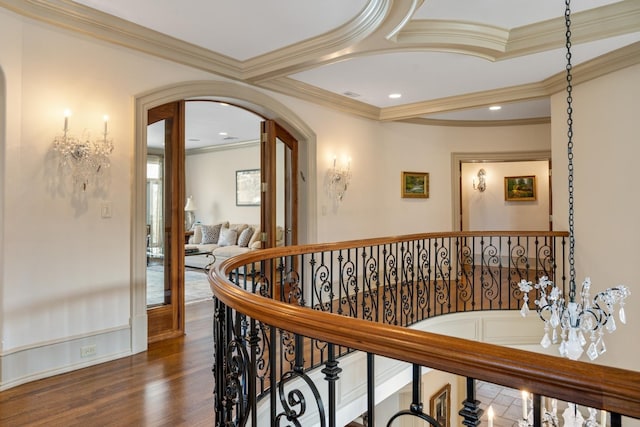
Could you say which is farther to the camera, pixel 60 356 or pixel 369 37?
pixel 369 37

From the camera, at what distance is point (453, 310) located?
17.0ft

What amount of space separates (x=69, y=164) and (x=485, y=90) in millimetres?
4989

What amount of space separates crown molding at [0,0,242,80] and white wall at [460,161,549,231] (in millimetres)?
6077

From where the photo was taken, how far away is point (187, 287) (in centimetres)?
692

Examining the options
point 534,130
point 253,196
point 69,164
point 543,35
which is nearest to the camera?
point 69,164

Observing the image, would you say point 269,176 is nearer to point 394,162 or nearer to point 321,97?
point 321,97

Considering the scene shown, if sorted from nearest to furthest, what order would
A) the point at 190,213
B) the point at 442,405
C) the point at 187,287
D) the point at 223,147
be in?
the point at 187,287
the point at 442,405
the point at 223,147
the point at 190,213

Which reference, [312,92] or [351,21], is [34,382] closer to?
[351,21]

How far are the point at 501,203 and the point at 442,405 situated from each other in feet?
14.4

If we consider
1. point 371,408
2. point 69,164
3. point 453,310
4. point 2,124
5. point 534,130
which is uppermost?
point 534,130

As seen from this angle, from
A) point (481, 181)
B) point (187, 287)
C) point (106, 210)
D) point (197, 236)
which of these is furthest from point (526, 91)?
point (197, 236)

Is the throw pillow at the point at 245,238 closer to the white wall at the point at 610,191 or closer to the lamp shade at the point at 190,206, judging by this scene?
the lamp shade at the point at 190,206

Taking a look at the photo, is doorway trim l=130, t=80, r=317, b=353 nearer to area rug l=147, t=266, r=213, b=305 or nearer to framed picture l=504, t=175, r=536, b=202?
area rug l=147, t=266, r=213, b=305

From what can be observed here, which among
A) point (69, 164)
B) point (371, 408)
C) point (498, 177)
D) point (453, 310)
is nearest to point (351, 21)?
point (69, 164)
